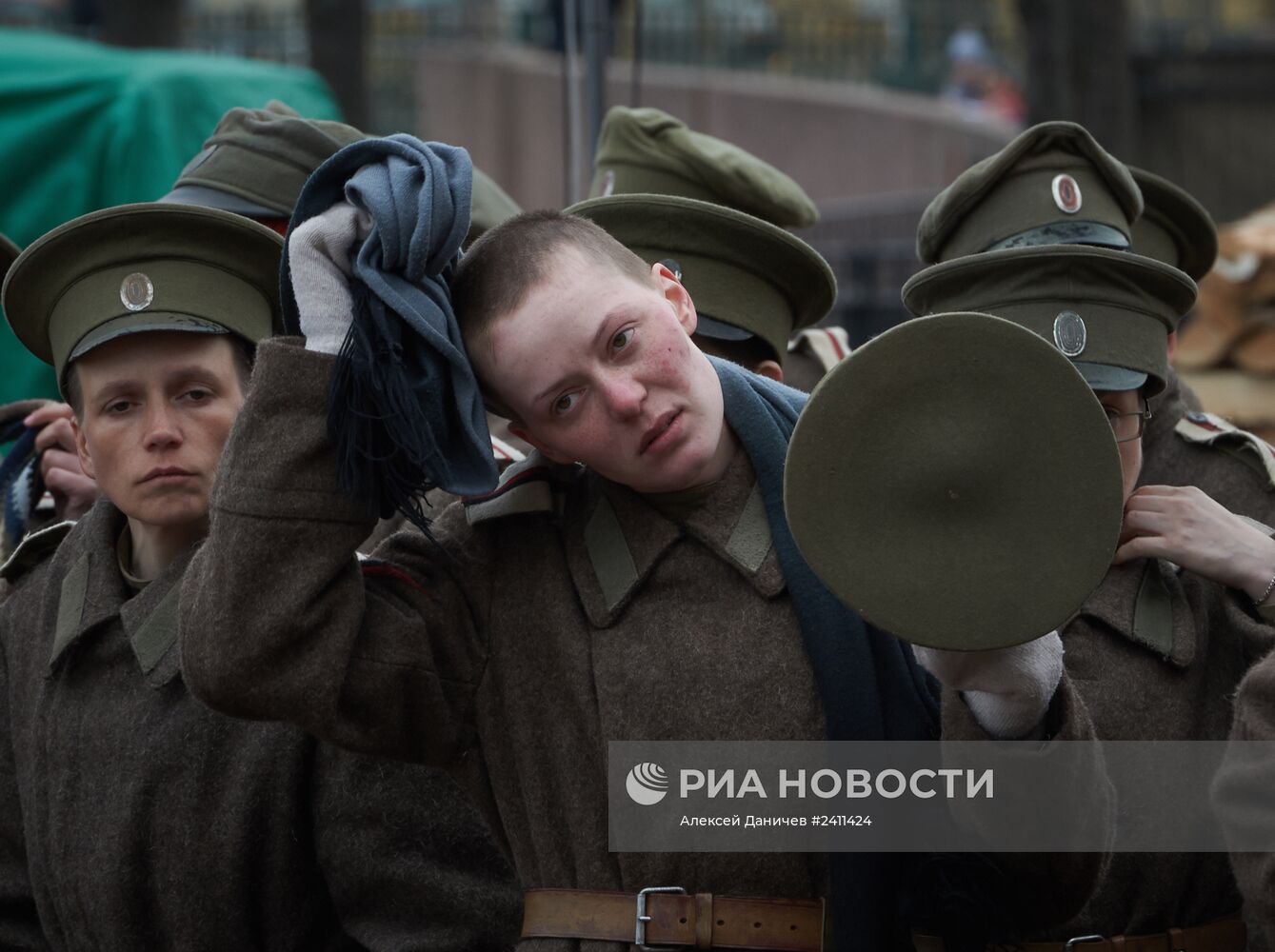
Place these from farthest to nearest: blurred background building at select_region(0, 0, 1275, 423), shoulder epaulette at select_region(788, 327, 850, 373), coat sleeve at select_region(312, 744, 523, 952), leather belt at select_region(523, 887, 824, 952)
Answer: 1. blurred background building at select_region(0, 0, 1275, 423)
2. shoulder epaulette at select_region(788, 327, 850, 373)
3. coat sleeve at select_region(312, 744, 523, 952)
4. leather belt at select_region(523, 887, 824, 952)

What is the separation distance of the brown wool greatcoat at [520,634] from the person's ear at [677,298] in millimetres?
199

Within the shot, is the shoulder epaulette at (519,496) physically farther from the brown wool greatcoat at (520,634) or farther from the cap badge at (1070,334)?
the cap badge at (1070,334)

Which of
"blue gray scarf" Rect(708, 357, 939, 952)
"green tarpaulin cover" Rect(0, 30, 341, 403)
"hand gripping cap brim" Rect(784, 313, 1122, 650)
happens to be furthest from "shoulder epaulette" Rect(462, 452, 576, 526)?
"green tarpaulin cover" Rect(0, 30, 341, 403)

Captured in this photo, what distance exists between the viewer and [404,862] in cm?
291

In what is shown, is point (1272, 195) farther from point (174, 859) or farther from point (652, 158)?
point (174, 859)

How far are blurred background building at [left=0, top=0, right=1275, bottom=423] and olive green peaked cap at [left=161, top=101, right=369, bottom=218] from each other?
694 centimetres

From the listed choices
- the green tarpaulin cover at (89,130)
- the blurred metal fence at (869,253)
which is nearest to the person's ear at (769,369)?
the green tarpaulin cover at (89,130)

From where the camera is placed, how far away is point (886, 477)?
2203 millimetres

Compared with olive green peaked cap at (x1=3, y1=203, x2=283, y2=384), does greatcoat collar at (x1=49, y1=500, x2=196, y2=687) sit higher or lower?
lower

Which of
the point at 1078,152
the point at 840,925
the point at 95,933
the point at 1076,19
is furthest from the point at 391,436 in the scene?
the point at 1076,19

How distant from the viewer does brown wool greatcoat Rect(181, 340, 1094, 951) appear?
2.38 metres

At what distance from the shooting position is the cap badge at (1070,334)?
115 inches

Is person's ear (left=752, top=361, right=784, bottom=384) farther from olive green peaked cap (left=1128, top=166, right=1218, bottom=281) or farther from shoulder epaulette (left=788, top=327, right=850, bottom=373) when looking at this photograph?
shoulder epaulette (left=788, top=327, right=850, bottom=373)

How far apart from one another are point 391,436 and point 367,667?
303 mm
